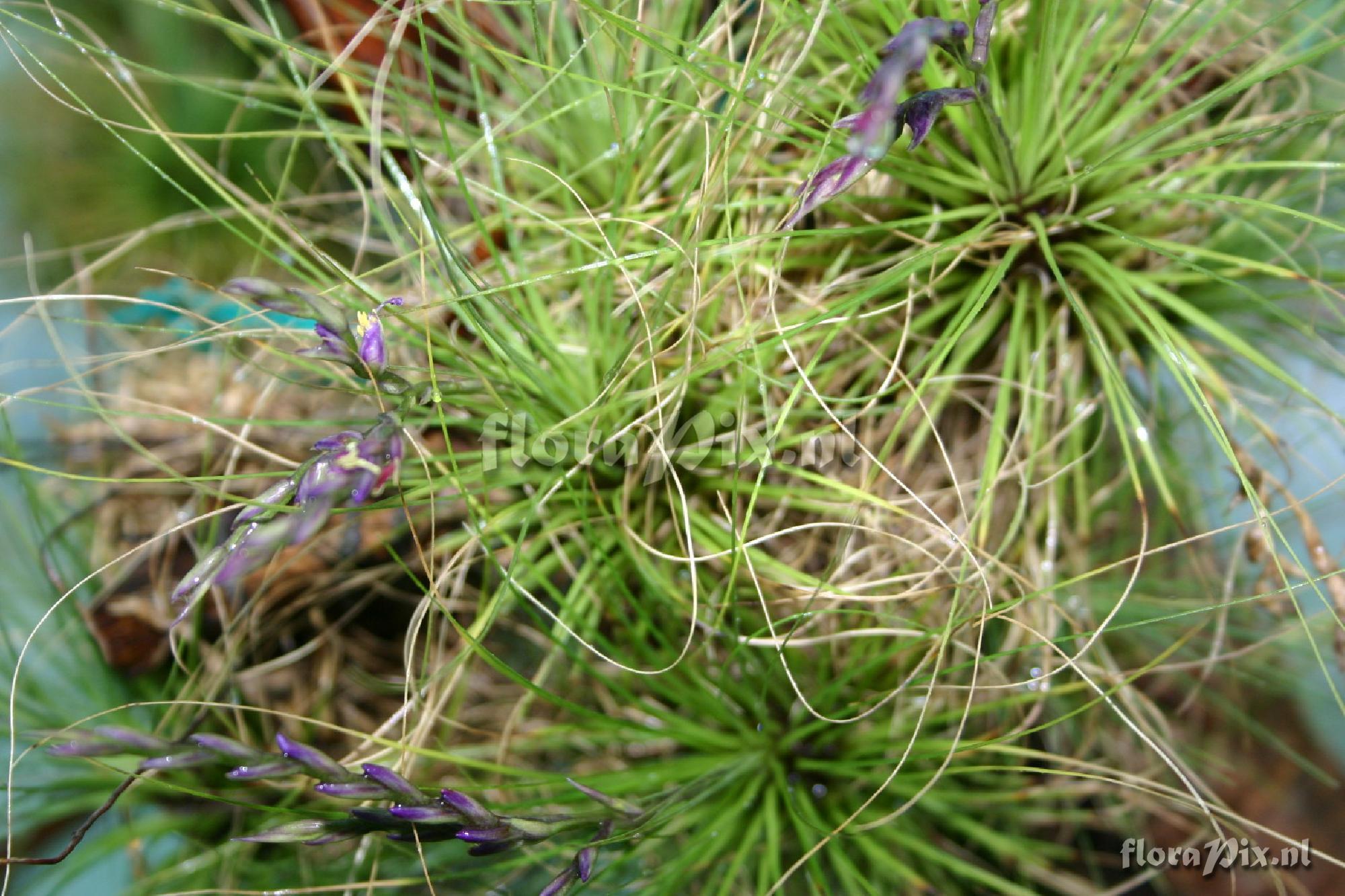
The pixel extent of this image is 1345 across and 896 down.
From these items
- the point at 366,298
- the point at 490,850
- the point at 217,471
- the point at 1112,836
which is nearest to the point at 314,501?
the point at 490,850

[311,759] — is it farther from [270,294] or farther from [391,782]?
[270,294]

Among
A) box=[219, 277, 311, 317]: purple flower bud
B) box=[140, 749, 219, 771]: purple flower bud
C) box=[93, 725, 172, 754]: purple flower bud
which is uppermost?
box=[219, 277, 311, 317]: purple flower bud

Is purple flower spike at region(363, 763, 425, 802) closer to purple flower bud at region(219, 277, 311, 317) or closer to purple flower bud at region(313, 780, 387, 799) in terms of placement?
purple flower bud at region(313, 780, 387, 799)

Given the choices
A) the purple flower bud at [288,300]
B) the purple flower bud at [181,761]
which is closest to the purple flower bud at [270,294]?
the purple flower bud at [288,300]

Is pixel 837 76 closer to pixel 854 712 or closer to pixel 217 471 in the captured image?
pixel 854 712

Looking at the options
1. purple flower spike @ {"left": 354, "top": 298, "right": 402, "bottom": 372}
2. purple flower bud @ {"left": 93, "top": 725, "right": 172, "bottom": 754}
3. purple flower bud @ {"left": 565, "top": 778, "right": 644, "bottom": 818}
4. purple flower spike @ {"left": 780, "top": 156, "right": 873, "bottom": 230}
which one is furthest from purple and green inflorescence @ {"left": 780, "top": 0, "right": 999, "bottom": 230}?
purple flower bud @ {"left": 93, "top": 725, "right": 172, "bottom": 754}

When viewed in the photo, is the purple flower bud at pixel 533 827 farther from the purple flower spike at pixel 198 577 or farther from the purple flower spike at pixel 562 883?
the purple flower spike at pixel 198 577
